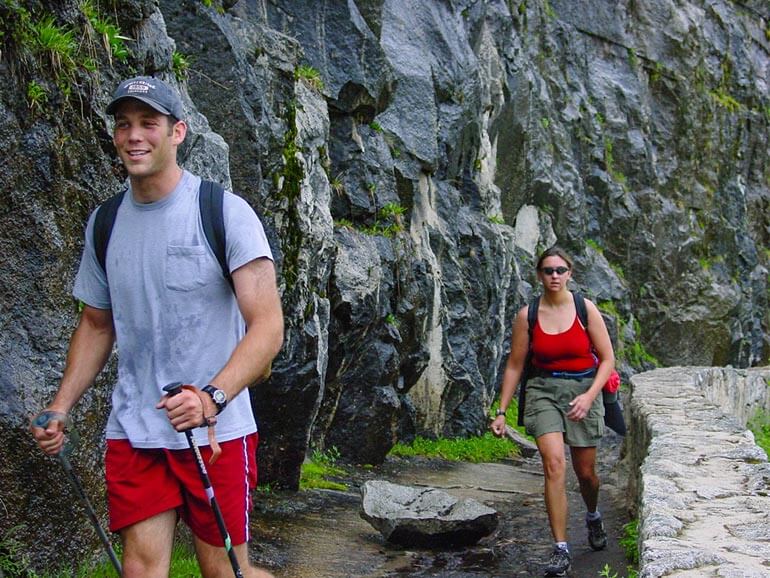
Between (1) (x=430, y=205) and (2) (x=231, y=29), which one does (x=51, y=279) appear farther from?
(1) (x=430, y=205)

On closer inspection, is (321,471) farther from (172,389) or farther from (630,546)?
(172,389)

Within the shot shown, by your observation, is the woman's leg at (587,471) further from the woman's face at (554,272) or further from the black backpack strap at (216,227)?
the black backpack strap at (216,227)

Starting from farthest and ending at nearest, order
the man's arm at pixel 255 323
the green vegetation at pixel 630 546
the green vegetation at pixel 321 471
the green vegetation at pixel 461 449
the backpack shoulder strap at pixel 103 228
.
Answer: the green vegetation at pixel 461 449
the green vegetation at pixel 321 471
the green vegetation at pixel 630 546
the backpack shoulder strap at pixel 103 228
the man's arm at pixel 255 323

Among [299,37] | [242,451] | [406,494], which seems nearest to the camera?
[242,451]

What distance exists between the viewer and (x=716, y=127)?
3638 centimetres

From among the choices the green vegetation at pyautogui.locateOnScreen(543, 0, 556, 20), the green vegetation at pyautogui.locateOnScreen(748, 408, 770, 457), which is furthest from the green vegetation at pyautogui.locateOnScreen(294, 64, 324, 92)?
the green vegetation at pyautogui.locateOnScreen(543, 0, 556, 20)

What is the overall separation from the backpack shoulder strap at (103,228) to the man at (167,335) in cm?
6

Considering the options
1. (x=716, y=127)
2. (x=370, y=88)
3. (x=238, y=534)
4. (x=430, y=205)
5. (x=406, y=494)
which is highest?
(x=716, y=127)

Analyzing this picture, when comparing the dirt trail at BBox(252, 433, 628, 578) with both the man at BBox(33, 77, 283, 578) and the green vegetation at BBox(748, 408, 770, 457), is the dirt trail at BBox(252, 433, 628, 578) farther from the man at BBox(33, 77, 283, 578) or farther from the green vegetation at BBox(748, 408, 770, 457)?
the man at BBox(33, 77, 283, 578)

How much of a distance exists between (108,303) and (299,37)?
33.4 feet

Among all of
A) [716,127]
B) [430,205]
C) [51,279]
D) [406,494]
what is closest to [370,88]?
[430,205]

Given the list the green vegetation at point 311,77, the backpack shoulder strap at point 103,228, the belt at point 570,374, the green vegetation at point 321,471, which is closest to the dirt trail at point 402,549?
the green vegetation at point 321,471

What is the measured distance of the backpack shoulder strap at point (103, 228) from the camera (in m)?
4.10

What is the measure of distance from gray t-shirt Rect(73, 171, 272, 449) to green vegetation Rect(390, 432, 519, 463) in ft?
37.2
